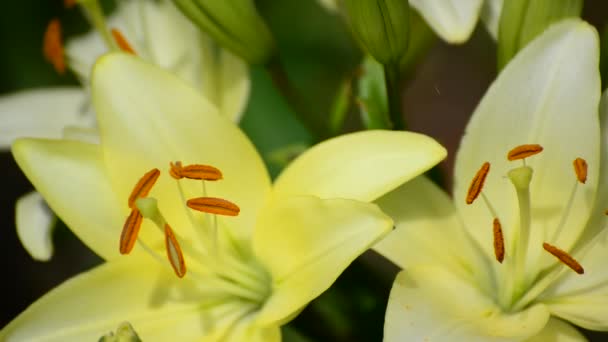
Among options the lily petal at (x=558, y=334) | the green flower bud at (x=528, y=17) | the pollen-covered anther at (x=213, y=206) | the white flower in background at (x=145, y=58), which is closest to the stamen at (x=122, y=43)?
the white flower in background at (x=145, y=58)

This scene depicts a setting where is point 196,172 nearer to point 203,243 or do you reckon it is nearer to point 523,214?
point 203,243

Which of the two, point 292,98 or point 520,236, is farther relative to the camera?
point 292,98

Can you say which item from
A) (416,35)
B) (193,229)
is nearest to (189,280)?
(193,229)

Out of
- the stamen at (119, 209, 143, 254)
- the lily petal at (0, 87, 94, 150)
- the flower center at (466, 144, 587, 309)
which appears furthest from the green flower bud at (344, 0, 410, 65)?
the lily petal at (0, 87, 94, 150)

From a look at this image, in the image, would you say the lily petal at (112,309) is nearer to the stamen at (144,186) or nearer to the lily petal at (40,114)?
the stamen at (144,186)

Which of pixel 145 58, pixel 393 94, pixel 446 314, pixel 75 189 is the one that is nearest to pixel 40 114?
pixel 145 58
